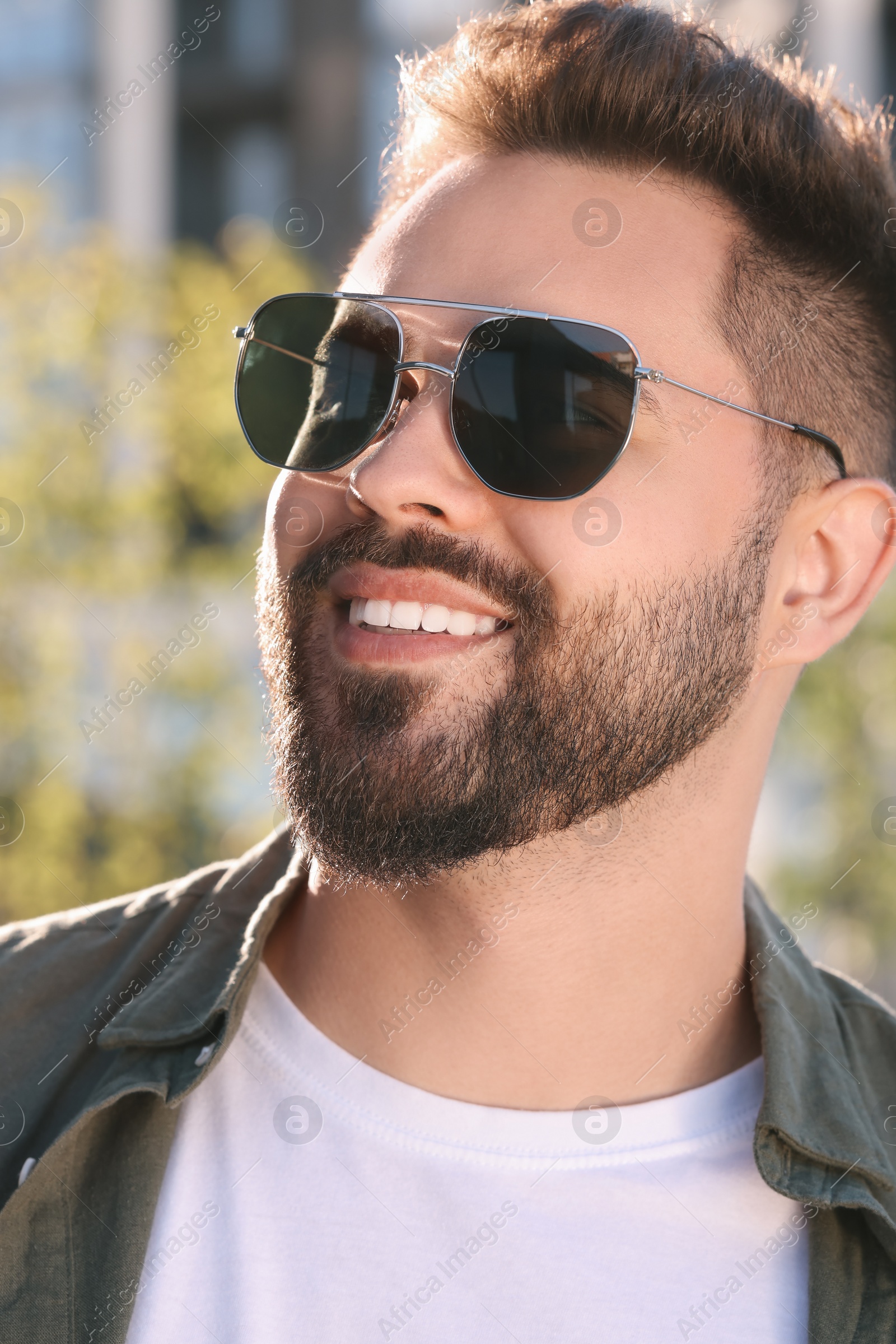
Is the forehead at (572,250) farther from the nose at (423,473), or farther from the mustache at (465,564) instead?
the mustache at (465,564)

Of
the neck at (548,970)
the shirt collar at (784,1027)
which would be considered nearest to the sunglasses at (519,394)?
the neck at (548,970)

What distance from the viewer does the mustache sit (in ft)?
6.07

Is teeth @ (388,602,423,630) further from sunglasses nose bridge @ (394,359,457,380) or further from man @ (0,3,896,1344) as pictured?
sunglasses nose bridge @ (394,359,457,380)

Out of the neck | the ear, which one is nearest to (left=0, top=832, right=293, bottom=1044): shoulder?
the neck

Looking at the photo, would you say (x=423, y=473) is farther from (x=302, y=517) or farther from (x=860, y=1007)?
(x=860, y=1007)

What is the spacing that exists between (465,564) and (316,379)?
458mm

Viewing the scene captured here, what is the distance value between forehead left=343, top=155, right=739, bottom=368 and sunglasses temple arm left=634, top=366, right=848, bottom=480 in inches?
1.5

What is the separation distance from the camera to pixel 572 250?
196cm

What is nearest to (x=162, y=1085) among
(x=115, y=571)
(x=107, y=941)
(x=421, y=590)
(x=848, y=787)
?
(x=107, y=941)

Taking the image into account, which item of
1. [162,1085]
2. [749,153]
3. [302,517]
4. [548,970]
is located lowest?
[162,1085]

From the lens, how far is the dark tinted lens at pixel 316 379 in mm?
1970

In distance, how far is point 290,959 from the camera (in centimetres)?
208

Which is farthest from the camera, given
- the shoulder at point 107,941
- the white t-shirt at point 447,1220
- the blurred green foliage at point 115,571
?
the blurred green foliage at point 115,571

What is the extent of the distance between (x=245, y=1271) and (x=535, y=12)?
2.25m
